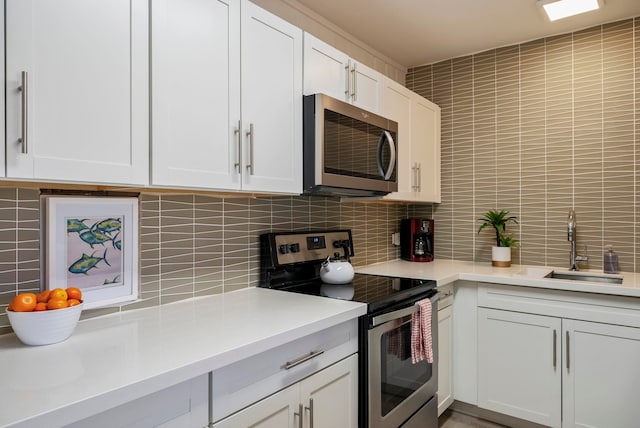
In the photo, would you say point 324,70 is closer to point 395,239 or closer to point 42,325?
point 42,325

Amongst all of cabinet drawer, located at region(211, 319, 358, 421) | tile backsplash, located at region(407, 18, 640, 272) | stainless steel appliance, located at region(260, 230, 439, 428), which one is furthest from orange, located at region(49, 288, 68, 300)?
tile backsplash, located at region(407, 18, 640, 272)

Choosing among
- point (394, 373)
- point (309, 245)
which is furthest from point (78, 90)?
point (394, 373)

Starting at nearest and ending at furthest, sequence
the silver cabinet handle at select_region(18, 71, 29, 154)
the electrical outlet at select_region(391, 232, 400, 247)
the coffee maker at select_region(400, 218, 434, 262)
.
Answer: the silver cabinet handle at select_region(18, 71, 29, 154) → the coffee maker at select_region(400, 218, 434, 262) → the electrical outlet at select_region(391, 232, 400, 247)

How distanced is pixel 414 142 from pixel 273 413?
6.47 ft

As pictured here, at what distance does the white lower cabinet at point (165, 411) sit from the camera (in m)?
0.87

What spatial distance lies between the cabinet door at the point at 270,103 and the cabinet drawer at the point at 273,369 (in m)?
0.62

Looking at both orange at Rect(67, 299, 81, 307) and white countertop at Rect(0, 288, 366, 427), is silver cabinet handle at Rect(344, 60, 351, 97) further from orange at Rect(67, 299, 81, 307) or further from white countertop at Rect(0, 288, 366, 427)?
orange at Rect(67, 299, 81, 307)

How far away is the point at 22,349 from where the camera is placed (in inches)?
43.1

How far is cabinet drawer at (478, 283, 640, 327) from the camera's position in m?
1.97

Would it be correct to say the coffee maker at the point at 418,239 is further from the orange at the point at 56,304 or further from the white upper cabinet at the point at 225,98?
the orange at the point at 56,304

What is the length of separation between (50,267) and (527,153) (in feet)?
9.13

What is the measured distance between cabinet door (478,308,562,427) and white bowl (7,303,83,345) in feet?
→ 6.87

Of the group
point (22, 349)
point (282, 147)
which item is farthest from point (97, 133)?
point (282, 147)

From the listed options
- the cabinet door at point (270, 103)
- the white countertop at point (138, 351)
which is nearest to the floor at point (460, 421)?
the white countertop at point (138, 351)
